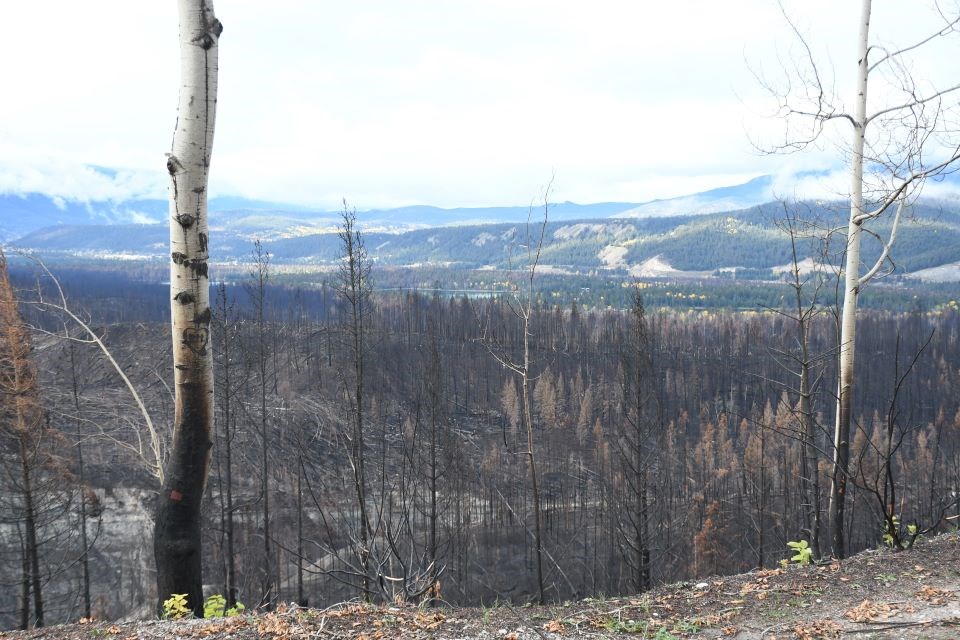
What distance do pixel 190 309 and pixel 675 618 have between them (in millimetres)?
4181

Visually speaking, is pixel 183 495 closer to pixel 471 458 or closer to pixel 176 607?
pixel 176 607

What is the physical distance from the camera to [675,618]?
4.65 m

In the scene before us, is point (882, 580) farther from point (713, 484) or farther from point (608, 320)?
point (608, 320)

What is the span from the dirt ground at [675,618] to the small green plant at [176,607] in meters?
0.06

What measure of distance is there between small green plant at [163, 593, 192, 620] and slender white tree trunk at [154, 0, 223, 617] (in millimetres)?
47

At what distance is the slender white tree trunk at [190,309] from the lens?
12.8 feet

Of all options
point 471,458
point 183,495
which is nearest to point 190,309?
point 183,495

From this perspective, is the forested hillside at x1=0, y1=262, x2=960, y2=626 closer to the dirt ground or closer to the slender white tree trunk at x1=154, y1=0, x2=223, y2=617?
the dirt ground

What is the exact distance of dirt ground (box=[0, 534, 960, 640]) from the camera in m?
4.16

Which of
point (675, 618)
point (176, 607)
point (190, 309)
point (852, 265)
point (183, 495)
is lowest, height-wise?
point (675, 618)

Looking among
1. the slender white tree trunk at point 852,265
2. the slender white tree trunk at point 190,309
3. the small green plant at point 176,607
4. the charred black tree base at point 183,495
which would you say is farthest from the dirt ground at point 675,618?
the slender white tree trunk at point 852,265

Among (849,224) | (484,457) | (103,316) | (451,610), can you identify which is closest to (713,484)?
(484,457)

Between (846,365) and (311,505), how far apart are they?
32316 mm

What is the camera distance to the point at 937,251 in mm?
190000
